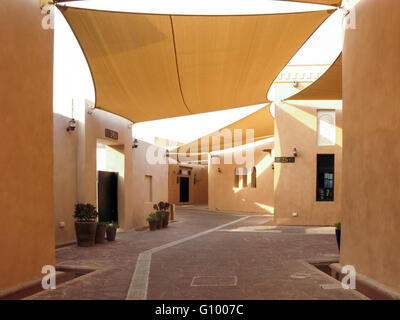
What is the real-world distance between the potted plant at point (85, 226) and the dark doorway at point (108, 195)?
102 inches

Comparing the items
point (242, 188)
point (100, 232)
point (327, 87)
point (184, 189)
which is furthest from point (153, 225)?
point (184, 189)

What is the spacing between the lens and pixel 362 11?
4934 mm

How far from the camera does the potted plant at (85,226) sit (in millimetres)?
8523

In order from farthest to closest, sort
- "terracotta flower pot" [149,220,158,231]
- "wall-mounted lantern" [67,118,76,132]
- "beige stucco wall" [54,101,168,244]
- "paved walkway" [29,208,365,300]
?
"terracotta flower pot" [149,220,158,231]
"wall-mounted lantern" [67,118,76,132]
"beige stucco wall" [54,101,168,244]
"paved walkway" [29,208,365,300]

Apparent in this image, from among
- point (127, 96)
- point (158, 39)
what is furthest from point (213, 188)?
point (158, 39)

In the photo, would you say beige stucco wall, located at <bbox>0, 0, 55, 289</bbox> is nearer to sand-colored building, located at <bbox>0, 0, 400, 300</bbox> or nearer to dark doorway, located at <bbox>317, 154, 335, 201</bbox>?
sand-colored building, located at <bbox>0, 0, 400, 300</bbox>

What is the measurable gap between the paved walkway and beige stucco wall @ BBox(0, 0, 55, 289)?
557 mm

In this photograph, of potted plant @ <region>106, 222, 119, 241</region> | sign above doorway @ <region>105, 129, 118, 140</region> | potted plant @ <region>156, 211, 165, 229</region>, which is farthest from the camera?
potted plant @ <region>156, 211, 165, 229</region>

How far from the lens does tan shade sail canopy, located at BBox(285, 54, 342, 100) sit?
28.3 feet

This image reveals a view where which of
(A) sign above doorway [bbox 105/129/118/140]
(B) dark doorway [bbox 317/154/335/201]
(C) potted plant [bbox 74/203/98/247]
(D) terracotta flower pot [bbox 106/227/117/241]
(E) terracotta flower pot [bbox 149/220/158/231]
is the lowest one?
(E) terracotta flower pot [bbox 149/220/158/231]

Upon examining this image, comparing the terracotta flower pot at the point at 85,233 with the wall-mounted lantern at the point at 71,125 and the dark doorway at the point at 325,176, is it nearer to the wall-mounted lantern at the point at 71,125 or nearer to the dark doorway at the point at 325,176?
the wall-mounted lantern at the point at 71,125

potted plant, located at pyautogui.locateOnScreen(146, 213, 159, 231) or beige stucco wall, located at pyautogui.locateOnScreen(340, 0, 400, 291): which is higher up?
beige stucco wall, located at pyautogui.locateOnScreen(340, 0, 400, 291)

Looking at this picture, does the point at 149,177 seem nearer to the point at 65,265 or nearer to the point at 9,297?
the point at 65,265

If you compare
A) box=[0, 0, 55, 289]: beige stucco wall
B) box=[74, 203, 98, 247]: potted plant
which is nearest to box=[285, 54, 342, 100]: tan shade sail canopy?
box=[0, 0, 55, 289]: beige stucco wall
